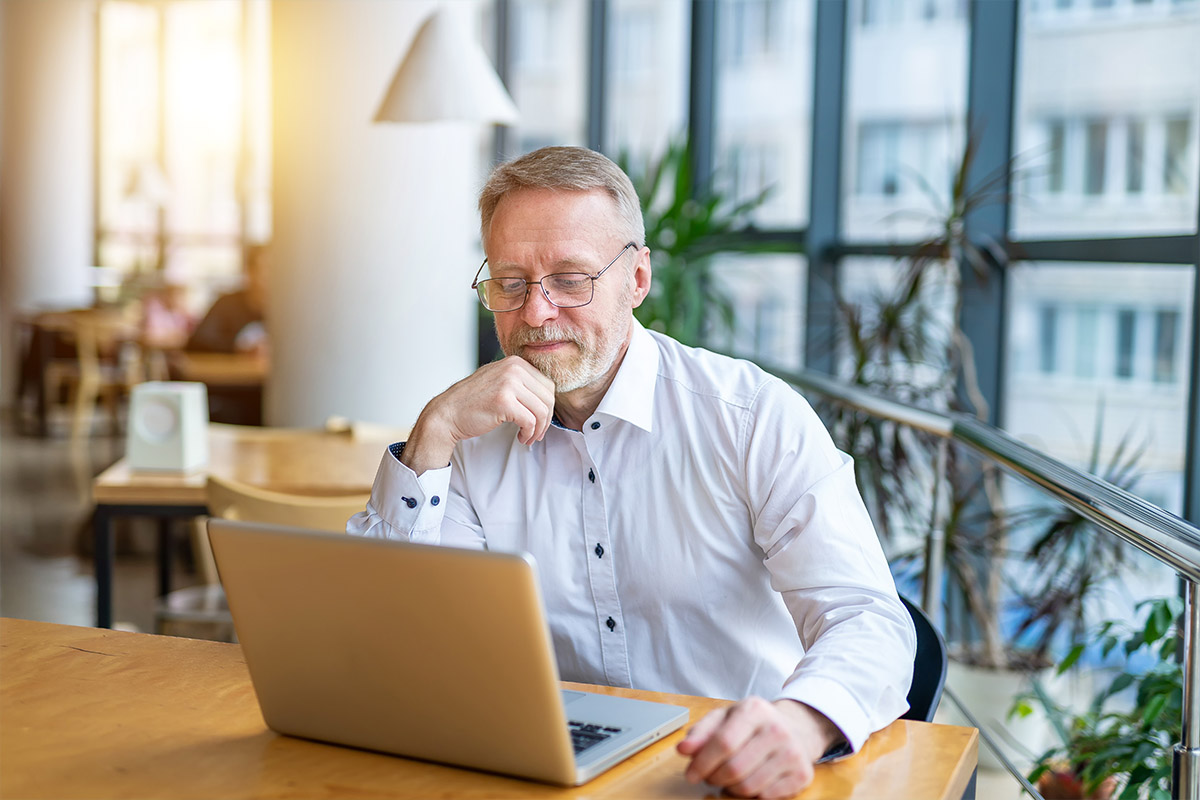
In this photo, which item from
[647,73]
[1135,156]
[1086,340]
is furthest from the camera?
[647,73]

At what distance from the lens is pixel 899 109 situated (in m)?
4.70

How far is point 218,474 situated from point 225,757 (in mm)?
2136

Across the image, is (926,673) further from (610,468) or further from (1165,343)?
(1165,343)

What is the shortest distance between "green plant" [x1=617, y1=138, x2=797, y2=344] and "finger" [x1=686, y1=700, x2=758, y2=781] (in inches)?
148

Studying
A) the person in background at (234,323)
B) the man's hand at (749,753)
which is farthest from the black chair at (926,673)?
the person in background at (234,323)

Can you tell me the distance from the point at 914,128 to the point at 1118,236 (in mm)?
1733

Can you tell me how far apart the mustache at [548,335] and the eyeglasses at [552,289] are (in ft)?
0.11

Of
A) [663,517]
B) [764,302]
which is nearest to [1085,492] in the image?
[663,517]

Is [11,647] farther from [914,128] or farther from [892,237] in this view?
[914,128]

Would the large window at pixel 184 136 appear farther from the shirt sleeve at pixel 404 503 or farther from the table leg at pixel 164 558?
the shirt sleeve at pixel 404 503

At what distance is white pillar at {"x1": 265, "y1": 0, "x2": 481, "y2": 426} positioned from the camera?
484 cm

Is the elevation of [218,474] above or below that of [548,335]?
below

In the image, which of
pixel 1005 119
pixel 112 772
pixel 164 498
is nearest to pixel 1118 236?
pixel 1005 119

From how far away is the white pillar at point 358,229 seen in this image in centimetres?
484
